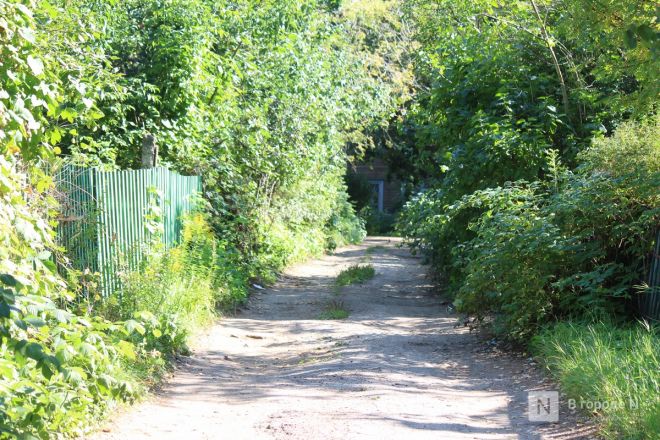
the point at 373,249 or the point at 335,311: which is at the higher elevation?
the point at 373,249

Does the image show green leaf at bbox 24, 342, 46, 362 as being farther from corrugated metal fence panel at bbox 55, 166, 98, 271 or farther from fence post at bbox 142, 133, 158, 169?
fence post at bbox 142, 133, 158, 169

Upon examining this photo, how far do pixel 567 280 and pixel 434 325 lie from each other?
3.54 m

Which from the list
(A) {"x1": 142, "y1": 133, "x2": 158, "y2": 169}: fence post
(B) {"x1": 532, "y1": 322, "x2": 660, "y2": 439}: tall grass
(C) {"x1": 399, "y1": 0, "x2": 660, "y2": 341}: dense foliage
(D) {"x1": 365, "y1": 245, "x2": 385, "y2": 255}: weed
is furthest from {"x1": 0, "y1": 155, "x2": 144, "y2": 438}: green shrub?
(D) {"x1": 365, "y1": 245, "x2": 385, "y2": 255}: weed

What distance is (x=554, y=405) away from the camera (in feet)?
22.4

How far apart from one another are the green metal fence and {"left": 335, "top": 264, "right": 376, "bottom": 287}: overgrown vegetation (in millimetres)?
7387

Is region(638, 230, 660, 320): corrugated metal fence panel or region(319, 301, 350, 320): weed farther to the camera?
region(319, 301, 350, 320): weed

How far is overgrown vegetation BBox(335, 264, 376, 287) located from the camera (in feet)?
56.3

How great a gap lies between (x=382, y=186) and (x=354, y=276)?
23184 millimetres

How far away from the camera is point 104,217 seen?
893 centimetres

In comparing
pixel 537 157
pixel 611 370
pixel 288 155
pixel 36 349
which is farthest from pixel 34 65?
pixel 288 155

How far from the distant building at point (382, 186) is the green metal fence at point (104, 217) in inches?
1174

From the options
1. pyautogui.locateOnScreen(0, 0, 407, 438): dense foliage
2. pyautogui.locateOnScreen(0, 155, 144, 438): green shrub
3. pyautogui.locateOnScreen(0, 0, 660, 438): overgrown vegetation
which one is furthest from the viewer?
pyautogui.locateOnScreen(0, 0, 660, 438): overgrown vegetation

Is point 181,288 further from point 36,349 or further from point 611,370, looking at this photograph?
point 36,349

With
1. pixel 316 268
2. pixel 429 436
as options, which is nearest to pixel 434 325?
pixel 429 436
